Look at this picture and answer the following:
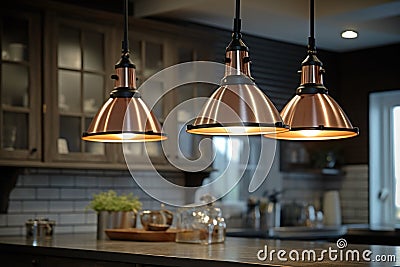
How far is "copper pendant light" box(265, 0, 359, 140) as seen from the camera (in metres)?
3.21

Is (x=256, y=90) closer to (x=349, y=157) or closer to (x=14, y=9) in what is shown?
(x=14, y=9)

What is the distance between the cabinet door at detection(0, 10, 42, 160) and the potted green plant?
0.56 metres

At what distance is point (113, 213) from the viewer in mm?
4855

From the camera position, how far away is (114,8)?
588 centimetres

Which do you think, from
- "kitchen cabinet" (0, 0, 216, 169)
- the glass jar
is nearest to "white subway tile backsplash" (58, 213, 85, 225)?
"kitchen cabinet" (0, 0, 216, 169)

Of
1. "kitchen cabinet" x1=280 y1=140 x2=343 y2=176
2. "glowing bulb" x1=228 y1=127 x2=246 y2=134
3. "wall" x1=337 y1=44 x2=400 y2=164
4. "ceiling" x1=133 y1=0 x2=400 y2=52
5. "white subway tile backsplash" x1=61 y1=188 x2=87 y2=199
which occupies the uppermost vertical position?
"ceiling" x1=133 y1=0 x2=400 y2=52

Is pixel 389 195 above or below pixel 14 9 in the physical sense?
below

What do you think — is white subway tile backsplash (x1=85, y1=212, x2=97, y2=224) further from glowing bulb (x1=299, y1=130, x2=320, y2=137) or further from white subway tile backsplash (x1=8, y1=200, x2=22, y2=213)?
glowing bulb (x1=299, y1=130, x2=320, y2=137)

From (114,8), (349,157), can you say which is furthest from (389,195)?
(114,8)

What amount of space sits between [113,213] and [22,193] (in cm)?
85

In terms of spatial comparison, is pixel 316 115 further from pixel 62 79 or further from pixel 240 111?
pixel 62 79

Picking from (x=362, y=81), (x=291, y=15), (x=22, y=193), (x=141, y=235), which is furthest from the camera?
(x=362, y=81)

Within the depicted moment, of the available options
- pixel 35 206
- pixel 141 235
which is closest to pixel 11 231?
pixel 35 206

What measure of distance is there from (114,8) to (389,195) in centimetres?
339
